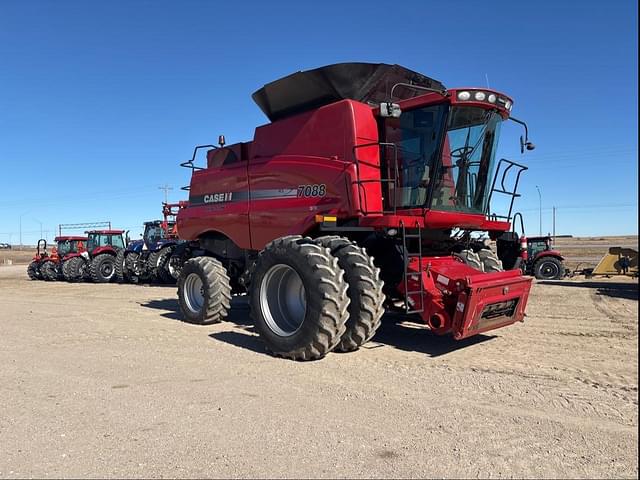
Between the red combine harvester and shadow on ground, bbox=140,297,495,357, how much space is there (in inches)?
20.1

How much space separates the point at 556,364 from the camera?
545 cm

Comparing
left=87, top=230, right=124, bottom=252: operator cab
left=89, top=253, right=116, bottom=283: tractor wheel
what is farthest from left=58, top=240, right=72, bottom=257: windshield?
left=89, top=253, right=116, bottom=283: tractor wheel

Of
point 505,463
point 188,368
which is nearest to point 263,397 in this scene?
point 188,368

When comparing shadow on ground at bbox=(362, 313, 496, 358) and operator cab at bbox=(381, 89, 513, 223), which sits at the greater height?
operator cab at bbox=(381, 89, 513, 223)

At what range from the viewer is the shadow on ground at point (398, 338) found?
21.4 feet

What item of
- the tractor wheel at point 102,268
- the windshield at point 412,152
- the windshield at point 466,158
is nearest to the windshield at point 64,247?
the tractor wheel at point 102,268

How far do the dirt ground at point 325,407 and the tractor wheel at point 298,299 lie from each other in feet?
0.87

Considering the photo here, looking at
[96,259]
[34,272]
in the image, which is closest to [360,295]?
[96,259]

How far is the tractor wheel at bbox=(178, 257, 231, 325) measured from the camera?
8.41 metres

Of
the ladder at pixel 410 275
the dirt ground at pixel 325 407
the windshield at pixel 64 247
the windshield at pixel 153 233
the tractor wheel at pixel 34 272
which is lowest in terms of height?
the dirt ground at pixel 325 407

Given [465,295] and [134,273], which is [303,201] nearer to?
[465,295]

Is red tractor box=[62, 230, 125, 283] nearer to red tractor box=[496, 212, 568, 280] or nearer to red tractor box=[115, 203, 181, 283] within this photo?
red tractor box=[115, 203, 181, 283]

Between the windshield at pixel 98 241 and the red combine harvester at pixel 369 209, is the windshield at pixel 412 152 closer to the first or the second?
the red combine harvester at pixel 369 209

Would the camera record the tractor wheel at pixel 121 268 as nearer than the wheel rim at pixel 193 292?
No
